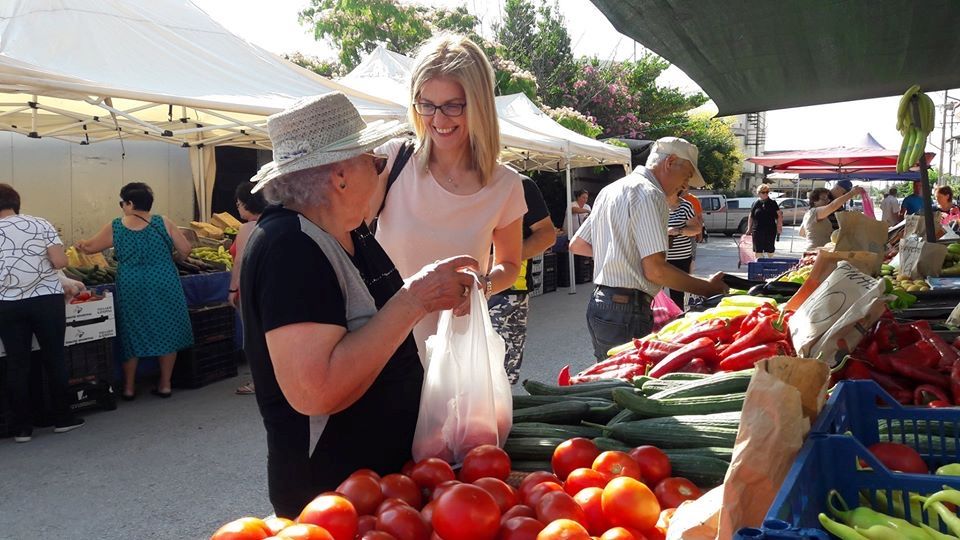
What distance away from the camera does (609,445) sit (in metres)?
2.18

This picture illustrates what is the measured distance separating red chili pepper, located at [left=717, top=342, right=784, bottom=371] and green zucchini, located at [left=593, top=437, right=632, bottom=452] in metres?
1.09

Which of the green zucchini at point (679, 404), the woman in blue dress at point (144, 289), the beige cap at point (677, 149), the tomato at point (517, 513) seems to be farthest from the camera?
the woman in blue dress at point (144, 289)

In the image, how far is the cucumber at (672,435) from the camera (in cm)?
214

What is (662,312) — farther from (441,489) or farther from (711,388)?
(441,489)

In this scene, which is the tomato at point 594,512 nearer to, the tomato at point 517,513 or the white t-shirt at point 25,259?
the tomato at point 517,513

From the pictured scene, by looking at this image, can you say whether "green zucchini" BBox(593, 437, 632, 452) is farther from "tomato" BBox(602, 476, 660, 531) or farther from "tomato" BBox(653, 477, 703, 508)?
"tomato" BBox(602, 476, 660, 531)

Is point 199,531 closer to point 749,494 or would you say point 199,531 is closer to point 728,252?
point 749,494

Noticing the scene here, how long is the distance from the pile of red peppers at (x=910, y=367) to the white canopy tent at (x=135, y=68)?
5535 millimetres

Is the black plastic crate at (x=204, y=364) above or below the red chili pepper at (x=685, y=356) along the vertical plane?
below

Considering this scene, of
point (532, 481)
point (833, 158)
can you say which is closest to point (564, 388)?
point (532, 481)

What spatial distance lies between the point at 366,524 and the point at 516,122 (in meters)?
11.6

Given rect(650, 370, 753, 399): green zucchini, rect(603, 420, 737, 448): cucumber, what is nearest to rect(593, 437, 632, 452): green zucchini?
rect(603, 420, 737, 448): cucumber

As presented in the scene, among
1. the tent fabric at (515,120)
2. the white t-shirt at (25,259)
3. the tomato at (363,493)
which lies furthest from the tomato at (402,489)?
the tent fabric at (515,120)

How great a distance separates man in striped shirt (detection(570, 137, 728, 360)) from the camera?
402 centimetres
